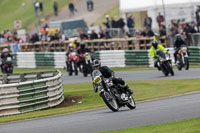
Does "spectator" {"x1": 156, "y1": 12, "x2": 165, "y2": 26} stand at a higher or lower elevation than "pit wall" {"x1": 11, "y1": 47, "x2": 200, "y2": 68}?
higher

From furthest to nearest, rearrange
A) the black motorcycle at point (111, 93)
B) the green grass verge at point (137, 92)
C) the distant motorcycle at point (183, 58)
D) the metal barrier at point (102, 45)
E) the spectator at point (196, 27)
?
the metal barrier at point (102, 45) < the spectator at point (196, 27) < the distant motorcycle at point (183, 58) < the green grass verge at point (137, 92) < the black motorcycle at point (111, 93)

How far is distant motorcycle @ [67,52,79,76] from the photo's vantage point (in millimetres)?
30953

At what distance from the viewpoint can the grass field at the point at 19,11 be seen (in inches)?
2670

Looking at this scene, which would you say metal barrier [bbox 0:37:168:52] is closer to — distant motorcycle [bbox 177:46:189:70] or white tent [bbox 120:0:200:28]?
white tent [bbox 120:0:200:28]

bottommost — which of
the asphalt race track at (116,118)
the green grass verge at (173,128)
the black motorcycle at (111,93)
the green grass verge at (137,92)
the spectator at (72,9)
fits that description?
the green grass verge at (137,92)

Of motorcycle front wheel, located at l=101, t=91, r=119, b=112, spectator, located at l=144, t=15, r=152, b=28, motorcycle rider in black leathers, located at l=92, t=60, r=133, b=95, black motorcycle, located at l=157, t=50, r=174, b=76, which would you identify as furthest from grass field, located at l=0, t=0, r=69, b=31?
motorcycle front wheel, located at l=101, t=91, r=119, b=112

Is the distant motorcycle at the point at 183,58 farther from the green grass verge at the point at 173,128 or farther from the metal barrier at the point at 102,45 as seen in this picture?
the green grass verge at the point at 173,128

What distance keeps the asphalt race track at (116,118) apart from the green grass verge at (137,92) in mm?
1145

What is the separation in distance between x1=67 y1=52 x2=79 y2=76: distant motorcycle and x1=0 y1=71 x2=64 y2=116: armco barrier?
36.6 ft

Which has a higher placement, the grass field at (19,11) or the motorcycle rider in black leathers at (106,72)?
the grass field at (19,11)


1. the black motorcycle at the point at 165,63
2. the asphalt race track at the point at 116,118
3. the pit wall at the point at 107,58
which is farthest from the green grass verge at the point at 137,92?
the pit wall at the point at 107,58

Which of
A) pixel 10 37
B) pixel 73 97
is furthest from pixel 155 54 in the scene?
pixel 10 37

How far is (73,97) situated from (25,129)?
7.11 metres

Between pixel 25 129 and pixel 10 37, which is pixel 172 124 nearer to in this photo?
pixel 25 129
